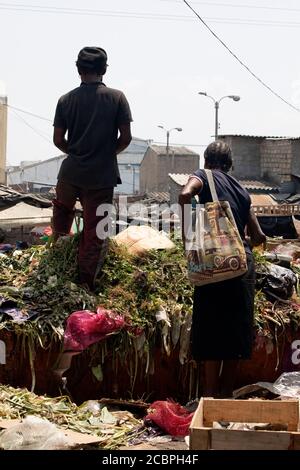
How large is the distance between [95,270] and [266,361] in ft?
4.85

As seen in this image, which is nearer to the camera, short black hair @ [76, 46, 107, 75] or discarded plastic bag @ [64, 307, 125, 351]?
discarded plastic bag @ [64, 307, 125, 351]

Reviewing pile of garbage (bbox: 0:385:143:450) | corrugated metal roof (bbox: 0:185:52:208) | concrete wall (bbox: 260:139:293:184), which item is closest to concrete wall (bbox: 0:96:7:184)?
concrete wall (bbox: 260:139:293:184)

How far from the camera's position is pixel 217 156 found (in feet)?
17.0

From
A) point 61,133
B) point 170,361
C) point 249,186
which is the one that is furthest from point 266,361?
point 249,186

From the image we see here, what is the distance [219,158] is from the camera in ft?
17.0

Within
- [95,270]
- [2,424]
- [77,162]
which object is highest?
[77,162]

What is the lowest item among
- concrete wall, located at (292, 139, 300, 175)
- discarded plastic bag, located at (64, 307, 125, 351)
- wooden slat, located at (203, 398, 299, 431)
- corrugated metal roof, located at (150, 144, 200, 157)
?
wooden slat, located at (203, 398, 299, 431)

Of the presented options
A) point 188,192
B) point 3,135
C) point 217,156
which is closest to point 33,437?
point 188,192

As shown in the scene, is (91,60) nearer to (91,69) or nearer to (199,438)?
(91,69)

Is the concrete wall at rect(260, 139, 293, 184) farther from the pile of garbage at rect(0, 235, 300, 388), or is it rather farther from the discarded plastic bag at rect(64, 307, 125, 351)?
the discarded plastic bag at rect(64, 307, 125, 351)

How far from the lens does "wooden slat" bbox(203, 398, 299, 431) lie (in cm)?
425

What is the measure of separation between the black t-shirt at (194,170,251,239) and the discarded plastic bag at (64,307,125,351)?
119cm

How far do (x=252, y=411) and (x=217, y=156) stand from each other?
1.72 metres
